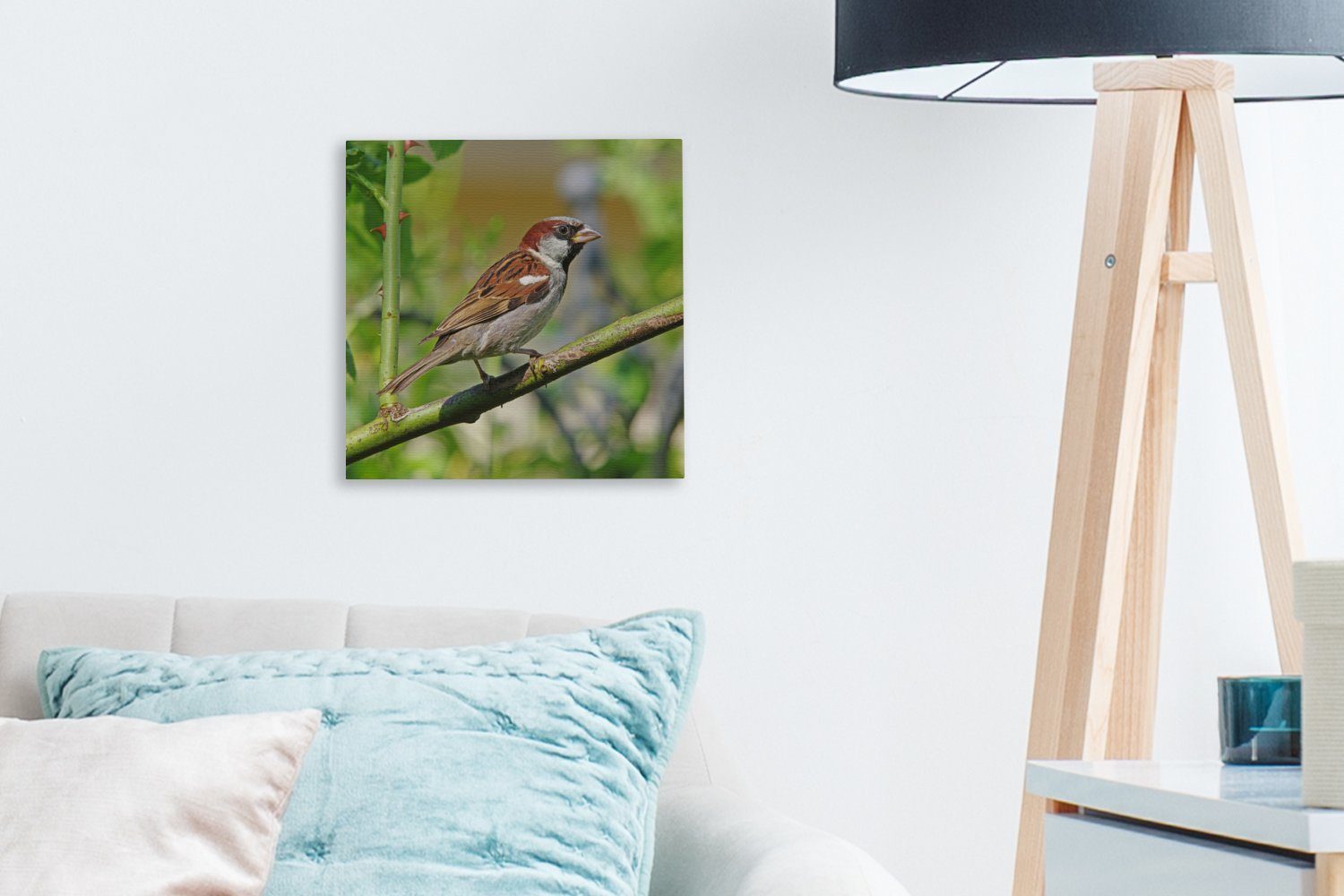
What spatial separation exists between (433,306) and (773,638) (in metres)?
0.68

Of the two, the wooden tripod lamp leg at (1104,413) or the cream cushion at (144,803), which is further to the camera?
the wooden tripod lamp leg at (1104,413)

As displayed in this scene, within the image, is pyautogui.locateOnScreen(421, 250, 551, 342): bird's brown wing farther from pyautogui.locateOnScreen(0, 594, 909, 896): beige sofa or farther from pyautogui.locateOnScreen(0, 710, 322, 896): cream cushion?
pyautogui.locateOnScreen(0, 710, 322, 896): cream cushion

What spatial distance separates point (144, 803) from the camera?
133 centimetres

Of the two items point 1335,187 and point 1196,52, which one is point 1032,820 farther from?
point 1335,187

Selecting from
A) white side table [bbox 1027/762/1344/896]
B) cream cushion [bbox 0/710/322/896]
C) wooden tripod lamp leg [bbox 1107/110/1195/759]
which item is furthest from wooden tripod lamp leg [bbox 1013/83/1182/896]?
cream cushion [bbox 0/710/322/896]

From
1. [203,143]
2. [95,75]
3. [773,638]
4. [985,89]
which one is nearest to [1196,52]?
[985,89]

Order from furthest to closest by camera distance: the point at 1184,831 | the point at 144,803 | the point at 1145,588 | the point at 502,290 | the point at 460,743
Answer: the point at 502,290 → the point at 1145,588 → the point at 460,743 → the point at 144,803 → the point at 1184,831

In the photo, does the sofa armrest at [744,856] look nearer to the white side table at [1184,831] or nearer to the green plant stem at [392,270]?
the white side table at [1184,831]

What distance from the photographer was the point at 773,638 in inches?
87.0

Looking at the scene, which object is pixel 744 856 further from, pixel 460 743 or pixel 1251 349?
pixel 1251 349

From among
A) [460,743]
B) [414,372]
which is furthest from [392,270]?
[460,743]

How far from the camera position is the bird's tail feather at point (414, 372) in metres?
2.16

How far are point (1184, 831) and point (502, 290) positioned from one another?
1257mm

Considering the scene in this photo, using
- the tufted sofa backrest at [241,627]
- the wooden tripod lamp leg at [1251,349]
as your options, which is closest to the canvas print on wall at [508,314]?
the tufted sofa backrest at [241,627]
